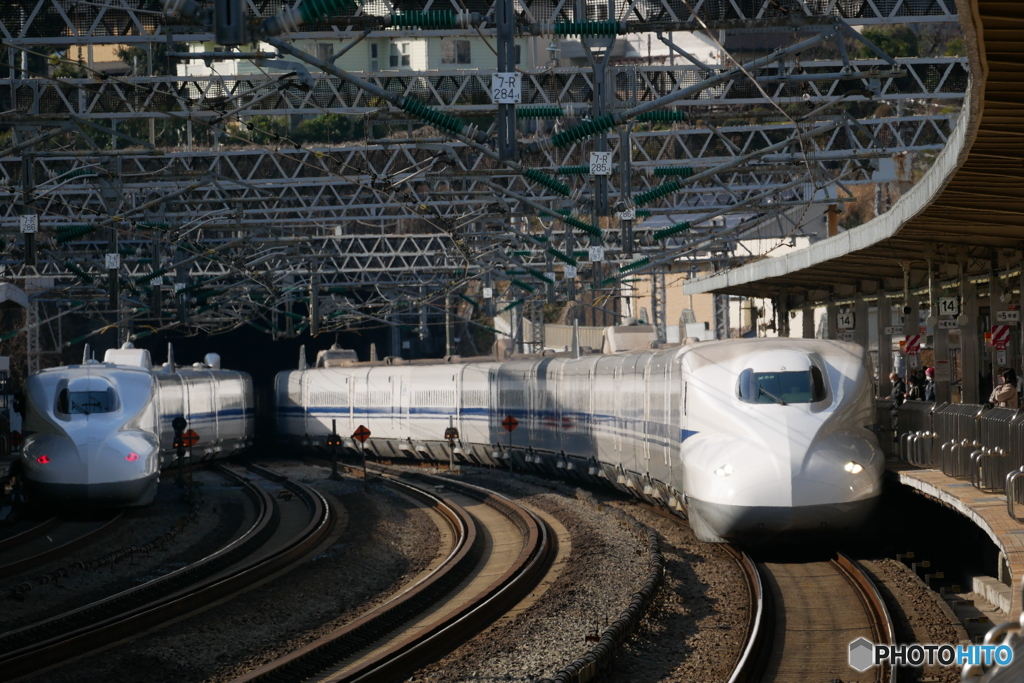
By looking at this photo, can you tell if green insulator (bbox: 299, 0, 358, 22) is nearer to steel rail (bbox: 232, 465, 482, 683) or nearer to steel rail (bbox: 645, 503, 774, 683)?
steel rail (bbox: 232, 465, 482, 683)

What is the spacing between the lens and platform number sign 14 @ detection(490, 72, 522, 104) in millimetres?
13866

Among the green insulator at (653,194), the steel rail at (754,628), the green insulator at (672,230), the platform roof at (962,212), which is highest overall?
the green insulator at (653,194)

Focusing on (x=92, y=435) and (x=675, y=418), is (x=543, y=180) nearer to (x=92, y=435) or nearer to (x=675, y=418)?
(x=675, y=418)

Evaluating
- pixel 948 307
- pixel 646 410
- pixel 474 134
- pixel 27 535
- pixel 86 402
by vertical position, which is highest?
pixel 474 134

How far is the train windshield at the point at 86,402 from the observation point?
71.8ft

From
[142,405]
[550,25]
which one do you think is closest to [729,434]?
[550,25]

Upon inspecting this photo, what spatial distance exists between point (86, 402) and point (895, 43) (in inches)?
2034

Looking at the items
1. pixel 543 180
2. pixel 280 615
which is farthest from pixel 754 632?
pixel 543 180

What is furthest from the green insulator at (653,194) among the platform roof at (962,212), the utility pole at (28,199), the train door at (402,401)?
the train door at (402,401)

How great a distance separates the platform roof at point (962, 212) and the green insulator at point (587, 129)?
3.69 meters

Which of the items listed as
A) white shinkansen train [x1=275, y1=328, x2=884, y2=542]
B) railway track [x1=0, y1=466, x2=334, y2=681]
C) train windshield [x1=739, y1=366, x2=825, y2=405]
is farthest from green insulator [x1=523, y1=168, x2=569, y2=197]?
railway track [x1=0, y1=466, x2=334, y2=681]

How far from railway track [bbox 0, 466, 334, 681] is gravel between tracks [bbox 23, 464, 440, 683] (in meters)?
0.29

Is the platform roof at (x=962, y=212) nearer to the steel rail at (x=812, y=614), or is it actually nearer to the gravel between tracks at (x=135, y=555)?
the steel rail at (x=812, y=614)

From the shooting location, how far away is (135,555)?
19359mm
